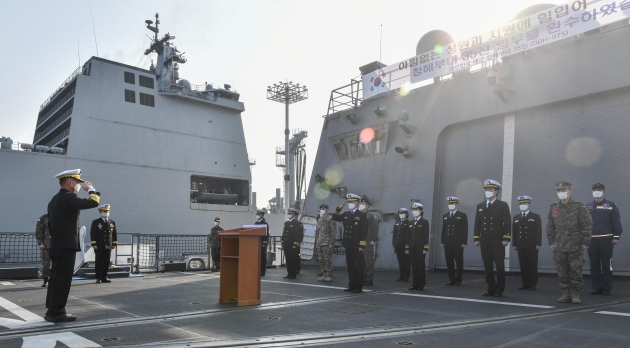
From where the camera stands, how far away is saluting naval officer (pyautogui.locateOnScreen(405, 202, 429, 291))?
7988 mm

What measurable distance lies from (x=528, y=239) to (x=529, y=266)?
2.02 ft

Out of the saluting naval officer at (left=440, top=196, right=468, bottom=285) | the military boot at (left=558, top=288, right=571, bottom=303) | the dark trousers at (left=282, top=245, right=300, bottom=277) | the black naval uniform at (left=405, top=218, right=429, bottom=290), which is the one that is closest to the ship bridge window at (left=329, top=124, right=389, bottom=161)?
the dark trousers at (left=282, top=245, right=300, bottom=277)

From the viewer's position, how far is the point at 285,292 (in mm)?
7707

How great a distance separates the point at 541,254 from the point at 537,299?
3.73m

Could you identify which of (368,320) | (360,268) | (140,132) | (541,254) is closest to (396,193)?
(541,254)

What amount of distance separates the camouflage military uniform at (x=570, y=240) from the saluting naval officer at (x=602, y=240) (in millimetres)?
1149

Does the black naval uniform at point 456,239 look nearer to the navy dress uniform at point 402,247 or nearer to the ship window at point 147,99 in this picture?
the navy dress uniform at point 402,247

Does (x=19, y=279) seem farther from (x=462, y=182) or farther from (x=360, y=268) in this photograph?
(x=462, y=182)

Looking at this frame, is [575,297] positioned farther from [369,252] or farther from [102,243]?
[102,243]

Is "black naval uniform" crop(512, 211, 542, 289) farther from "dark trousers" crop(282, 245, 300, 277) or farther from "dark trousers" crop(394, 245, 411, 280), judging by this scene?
"dark trousers" crop(282, 245, 300, 277)

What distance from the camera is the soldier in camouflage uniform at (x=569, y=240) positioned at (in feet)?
19.9

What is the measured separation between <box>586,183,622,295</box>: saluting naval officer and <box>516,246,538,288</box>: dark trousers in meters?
1.08

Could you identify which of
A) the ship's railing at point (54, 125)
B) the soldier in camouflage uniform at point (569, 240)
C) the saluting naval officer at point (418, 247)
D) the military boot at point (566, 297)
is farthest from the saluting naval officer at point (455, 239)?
the ship's railing at point (54, 125)

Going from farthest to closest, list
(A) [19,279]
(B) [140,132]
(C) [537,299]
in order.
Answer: (B) [140,132]
(A) [19,279]
(C) [537,299]
